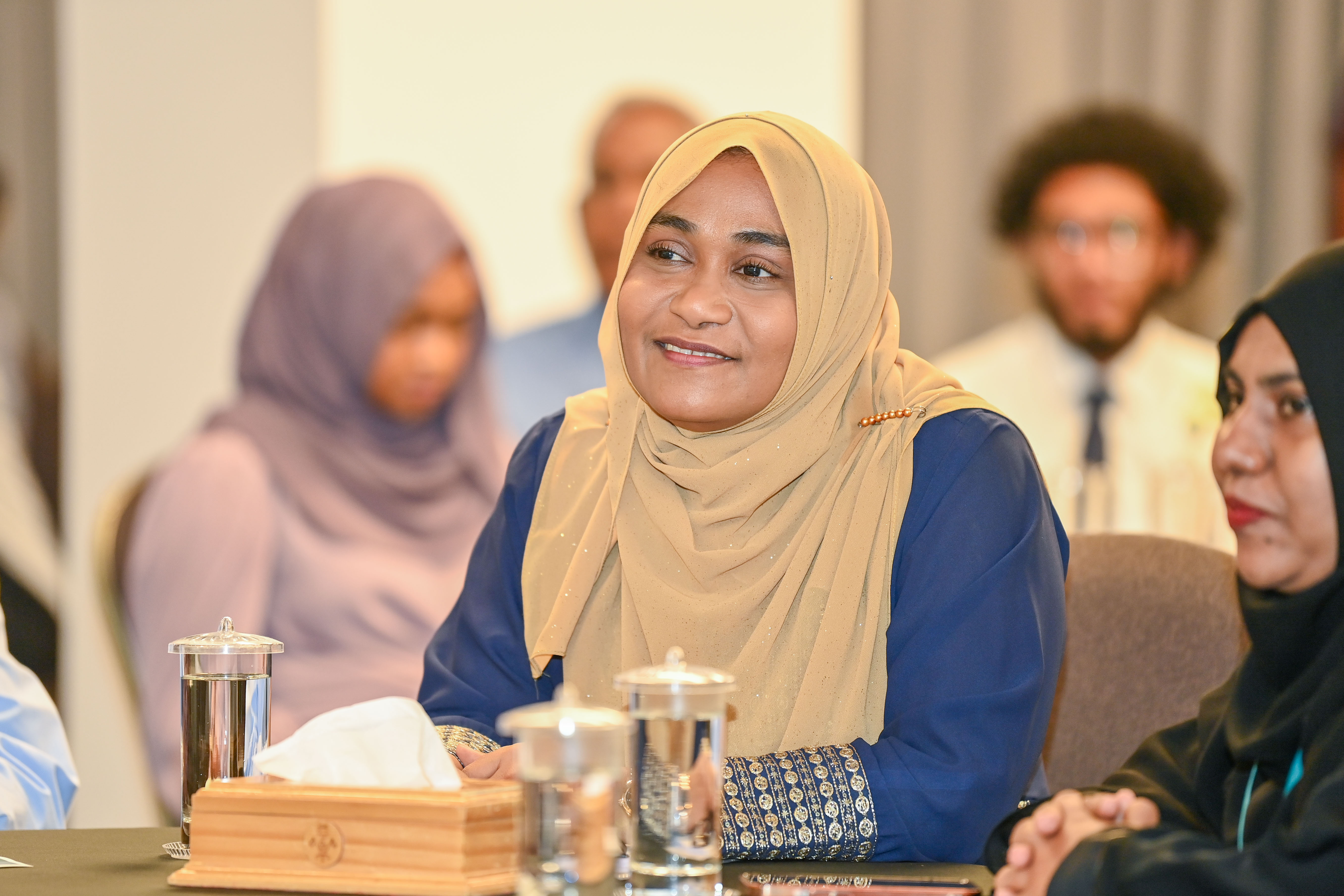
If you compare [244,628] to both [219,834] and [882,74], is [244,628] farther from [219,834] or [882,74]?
[219,834]

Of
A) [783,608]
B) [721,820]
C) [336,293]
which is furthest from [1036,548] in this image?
[336,293]

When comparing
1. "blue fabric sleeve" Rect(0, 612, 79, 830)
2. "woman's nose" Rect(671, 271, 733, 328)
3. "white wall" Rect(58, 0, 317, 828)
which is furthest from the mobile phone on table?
"white wall" Rect(58, 0, 317, 828)

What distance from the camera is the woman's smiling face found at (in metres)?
1.71

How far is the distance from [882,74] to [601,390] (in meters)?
1.98

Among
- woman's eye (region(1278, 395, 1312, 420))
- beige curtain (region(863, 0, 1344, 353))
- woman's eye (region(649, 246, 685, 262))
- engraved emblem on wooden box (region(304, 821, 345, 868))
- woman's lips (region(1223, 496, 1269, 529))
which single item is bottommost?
engraved emblem on wooden box (region(304, 821, 345, 868))

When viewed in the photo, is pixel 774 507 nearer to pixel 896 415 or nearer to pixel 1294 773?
pixel 896 415

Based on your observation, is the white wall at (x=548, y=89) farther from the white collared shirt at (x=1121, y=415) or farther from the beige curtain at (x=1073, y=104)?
the white collared shirt at (x=1121, y=415)

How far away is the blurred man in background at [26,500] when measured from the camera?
3504mm

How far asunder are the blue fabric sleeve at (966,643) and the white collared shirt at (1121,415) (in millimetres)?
1888

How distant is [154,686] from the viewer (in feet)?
11.5

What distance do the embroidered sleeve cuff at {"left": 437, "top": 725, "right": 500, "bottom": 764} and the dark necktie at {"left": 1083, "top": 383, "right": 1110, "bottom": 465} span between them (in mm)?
2322

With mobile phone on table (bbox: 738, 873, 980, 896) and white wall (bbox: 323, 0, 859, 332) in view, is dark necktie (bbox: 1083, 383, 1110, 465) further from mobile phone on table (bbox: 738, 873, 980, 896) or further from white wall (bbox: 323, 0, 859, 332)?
mobile phone on table (bbox: 738, 873, 980, 896)

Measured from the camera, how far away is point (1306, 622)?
117 centimetres

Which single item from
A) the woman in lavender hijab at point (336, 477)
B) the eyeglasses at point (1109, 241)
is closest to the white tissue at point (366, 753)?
the woman in lavender hijab at point (336, 477)
